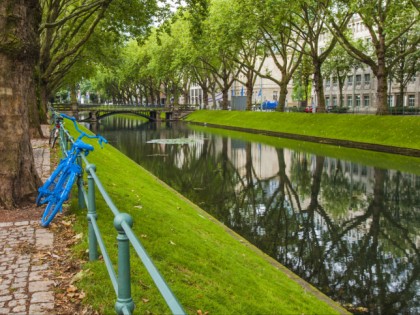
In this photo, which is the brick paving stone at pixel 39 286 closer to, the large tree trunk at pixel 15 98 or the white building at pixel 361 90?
the large tree trunk at pixel 15 98

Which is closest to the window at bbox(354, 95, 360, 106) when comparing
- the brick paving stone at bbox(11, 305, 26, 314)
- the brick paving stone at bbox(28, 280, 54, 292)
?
the brick paving stone at bbox(28, 280, 54, 292)

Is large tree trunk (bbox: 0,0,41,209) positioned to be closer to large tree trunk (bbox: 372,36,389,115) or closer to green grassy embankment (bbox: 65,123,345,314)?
green grassy embankment (bbox: 65,123,345,314)

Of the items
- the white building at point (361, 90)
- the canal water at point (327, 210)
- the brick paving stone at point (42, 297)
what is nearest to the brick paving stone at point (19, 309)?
the brick paving stone at point (42, 297)

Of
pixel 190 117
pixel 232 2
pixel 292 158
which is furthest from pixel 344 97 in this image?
pixel 292 158

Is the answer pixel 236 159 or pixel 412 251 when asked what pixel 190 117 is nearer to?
pixel 236 159

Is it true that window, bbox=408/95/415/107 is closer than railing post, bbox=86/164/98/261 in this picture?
No

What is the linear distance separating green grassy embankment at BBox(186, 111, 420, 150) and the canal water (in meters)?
3.15

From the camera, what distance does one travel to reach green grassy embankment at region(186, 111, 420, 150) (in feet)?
103

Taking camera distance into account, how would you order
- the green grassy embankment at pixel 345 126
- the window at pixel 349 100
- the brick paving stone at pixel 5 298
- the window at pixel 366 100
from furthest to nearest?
the window at pixel 349 100 < the window at pixel 366 100 < the green grassy embankment at pixel 345 126 < the brick paving stone at pixel 5 298

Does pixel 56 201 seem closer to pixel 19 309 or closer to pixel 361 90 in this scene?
pixel 19 309

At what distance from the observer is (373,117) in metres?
36.8

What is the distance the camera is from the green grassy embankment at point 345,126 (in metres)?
31.4

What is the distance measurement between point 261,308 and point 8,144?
5464 mm

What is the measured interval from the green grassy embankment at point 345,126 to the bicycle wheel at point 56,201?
25477 mm
